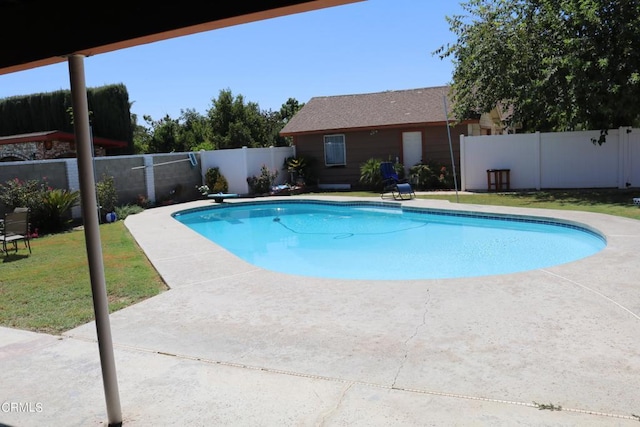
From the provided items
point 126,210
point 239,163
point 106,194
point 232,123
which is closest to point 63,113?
point 232,123

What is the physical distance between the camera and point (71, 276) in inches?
318

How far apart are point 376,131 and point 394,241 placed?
10.1m

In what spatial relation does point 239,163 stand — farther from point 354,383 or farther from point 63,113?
point 354,383

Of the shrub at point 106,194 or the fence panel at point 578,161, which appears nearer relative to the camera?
the shrub at point 106,194

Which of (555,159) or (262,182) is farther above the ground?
(555,159)

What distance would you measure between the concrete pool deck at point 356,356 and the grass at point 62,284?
1.33ft

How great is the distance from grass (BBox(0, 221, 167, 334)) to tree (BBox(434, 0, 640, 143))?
1249 cm

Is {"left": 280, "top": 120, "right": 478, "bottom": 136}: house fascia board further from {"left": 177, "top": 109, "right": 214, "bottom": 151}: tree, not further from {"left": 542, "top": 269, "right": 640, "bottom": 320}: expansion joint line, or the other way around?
{"left": 542, "top": 269, "right": 640, "bottom": 320}: expansion joint line

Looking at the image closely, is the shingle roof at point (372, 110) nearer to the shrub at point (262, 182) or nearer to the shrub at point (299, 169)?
the shrub at point (299, 169)

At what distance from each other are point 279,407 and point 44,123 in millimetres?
30931

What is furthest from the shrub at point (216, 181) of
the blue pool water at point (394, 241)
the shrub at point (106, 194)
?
the shrub at point (106, 194)

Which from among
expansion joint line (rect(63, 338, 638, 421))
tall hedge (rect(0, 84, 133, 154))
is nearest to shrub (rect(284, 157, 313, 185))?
tall hedge (rect(0, 84, 133, 154))

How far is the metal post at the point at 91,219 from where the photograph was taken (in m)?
3.16

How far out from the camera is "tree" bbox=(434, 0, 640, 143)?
555 inches
